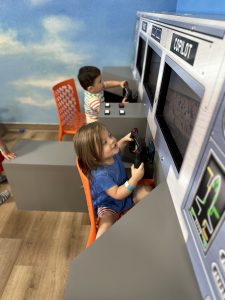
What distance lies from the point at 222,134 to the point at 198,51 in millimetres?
303

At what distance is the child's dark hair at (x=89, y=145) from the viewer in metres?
1.16

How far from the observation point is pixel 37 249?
162 cm

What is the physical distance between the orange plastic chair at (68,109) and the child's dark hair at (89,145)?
45.7 inches

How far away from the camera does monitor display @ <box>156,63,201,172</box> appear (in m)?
0.87

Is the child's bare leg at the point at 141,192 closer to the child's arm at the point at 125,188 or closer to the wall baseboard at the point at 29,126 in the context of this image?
the child's arm at the point at 125,188

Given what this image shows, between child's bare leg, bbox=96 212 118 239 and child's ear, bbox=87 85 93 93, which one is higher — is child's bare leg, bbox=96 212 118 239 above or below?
below

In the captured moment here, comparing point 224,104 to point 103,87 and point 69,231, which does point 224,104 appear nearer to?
point 69,231

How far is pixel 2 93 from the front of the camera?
9.77ft

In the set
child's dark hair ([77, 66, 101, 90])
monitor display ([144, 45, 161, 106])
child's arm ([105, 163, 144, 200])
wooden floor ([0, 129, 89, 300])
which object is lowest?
wooden floor ([0, 129, 89, 300])

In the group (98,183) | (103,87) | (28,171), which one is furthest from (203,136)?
(103,87)

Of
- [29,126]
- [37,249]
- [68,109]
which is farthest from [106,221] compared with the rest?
[29,126]

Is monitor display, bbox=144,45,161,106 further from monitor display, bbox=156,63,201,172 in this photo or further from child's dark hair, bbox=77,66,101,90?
child's dark hair, bbox=77,66,101,90

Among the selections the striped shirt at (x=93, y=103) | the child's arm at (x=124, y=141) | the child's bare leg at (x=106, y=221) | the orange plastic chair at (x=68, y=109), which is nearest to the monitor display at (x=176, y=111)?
the child's arm at (x=124, y=141)

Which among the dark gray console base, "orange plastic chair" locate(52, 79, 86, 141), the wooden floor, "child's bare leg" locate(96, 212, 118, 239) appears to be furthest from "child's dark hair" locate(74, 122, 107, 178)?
"orange plastic chair" locate(52, 79, 86, 141)
